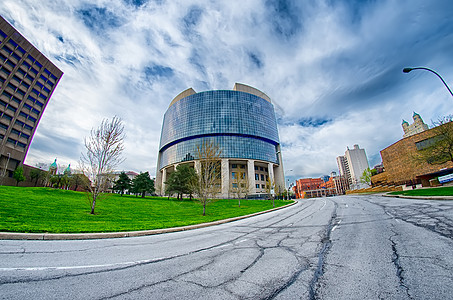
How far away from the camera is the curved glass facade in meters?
71.8

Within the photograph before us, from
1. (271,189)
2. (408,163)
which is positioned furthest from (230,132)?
(408,163)

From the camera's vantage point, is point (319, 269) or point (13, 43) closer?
point (319, 269)

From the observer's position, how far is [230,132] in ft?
235

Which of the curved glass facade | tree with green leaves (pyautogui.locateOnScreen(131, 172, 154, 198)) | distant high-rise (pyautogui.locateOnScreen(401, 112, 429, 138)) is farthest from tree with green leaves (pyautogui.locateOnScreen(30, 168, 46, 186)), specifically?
distant high-rise (pyautogui.locateOnScreen(401, 112, 429, 138))

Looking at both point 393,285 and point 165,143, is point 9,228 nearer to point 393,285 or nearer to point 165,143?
point 393,285

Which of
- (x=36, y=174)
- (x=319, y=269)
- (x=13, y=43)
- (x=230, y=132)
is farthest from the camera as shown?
(x=230, y=132)

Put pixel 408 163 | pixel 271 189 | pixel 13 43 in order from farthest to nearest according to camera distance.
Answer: pixel 13 43 → pixel 408 163 → pixel 271 189

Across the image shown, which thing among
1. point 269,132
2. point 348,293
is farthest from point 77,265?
point 269,132

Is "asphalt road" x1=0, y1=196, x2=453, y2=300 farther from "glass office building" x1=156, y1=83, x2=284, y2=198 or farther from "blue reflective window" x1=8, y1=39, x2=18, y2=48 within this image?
"blue reflective window" x1=8, y1=39, x2=18, y2=48

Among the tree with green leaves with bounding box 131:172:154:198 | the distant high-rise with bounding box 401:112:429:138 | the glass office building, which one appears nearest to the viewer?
the tree with green leaves with bounding box 131:172:154:198

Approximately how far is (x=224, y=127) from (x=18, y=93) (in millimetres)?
63588

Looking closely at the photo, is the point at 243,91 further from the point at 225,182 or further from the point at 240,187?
the point at 240,187

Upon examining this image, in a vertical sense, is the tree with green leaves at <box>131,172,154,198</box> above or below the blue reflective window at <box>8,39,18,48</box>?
below

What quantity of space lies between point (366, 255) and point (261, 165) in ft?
243
